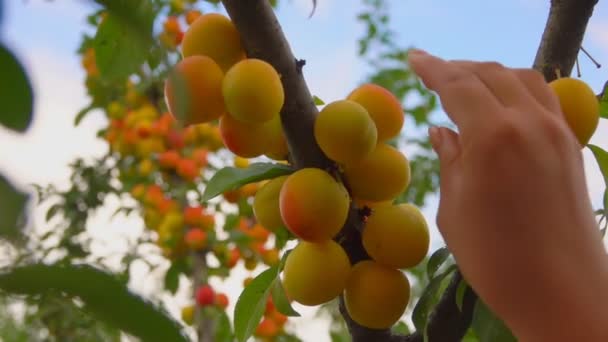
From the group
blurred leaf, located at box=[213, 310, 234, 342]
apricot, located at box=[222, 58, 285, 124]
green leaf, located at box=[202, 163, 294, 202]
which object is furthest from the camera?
blurred leaf, located at box=[213, 310, 234, 342]

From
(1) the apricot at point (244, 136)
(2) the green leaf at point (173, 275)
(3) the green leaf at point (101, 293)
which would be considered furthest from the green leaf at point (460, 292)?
(2) the green leaf at point (173, 275)

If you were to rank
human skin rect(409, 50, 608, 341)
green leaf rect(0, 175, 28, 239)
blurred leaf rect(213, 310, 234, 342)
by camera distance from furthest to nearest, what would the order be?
blurred leaf rect(213, 310, 234, 342) < human skin rect(409, 50, 608, 341) < green leaf rect(0, 175, 28, 239)

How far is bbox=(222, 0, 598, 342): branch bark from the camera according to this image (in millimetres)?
629

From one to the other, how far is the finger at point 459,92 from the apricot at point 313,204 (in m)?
0.13

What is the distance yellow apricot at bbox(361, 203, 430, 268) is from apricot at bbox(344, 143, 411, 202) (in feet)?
0.06

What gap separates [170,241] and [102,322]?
199cm

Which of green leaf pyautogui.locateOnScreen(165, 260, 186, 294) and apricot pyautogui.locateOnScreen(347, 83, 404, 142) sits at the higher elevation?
apricot pyautogui.locateOnScreen(347, 83, 404, 142)

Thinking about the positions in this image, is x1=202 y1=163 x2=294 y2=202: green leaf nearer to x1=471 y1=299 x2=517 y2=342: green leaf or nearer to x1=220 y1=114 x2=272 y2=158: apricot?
x1=220 y1=114 x2=272 y2=158: apricot

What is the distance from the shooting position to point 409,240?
0.64 metres

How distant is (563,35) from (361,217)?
257mm

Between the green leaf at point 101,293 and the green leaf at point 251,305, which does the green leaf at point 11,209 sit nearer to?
the green leaf at point 101,293

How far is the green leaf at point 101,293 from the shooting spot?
0.12 meters

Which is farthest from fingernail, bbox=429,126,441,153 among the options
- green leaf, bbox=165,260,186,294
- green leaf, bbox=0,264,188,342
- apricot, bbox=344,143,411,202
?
green leaf, bbox=165,260,186,294

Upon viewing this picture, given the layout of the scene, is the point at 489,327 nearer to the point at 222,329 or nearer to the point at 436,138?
the point at 436,138
